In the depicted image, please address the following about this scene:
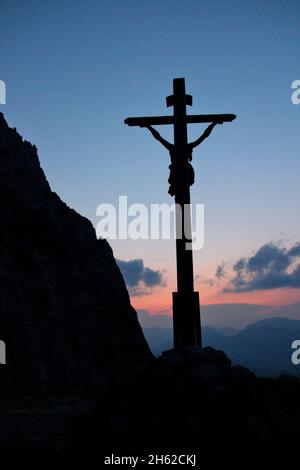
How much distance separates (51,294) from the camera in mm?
54156

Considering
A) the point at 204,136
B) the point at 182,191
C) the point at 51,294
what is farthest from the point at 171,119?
the point at 51,294

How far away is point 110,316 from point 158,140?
206 ft

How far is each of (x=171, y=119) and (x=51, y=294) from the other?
47646mm

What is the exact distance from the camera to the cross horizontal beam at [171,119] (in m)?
9.11

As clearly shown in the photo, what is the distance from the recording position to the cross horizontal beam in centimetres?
911

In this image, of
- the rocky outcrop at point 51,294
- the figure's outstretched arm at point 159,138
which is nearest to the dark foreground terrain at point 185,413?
the figure's outstretched arm at point 159,138

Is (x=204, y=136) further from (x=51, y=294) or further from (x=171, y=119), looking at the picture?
(x=51, y=294)

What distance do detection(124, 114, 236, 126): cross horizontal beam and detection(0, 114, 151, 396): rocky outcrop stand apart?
29.6 meters

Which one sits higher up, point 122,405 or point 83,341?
point 122,405

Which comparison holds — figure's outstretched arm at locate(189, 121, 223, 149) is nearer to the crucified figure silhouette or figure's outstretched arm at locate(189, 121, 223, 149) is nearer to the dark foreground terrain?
the crucified figure silhouette

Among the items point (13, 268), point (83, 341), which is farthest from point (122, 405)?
point (83, 341)

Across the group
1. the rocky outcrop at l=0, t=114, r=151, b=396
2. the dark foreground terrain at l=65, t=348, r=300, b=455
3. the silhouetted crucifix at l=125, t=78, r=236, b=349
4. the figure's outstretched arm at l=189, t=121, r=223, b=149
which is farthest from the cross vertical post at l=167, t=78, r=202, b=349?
the rocky outcrop at l=0, t=114, r=151, b=396

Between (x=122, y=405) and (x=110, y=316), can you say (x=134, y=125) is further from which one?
(x=110, y=316)

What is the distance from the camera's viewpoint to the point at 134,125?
9297 millimetres
